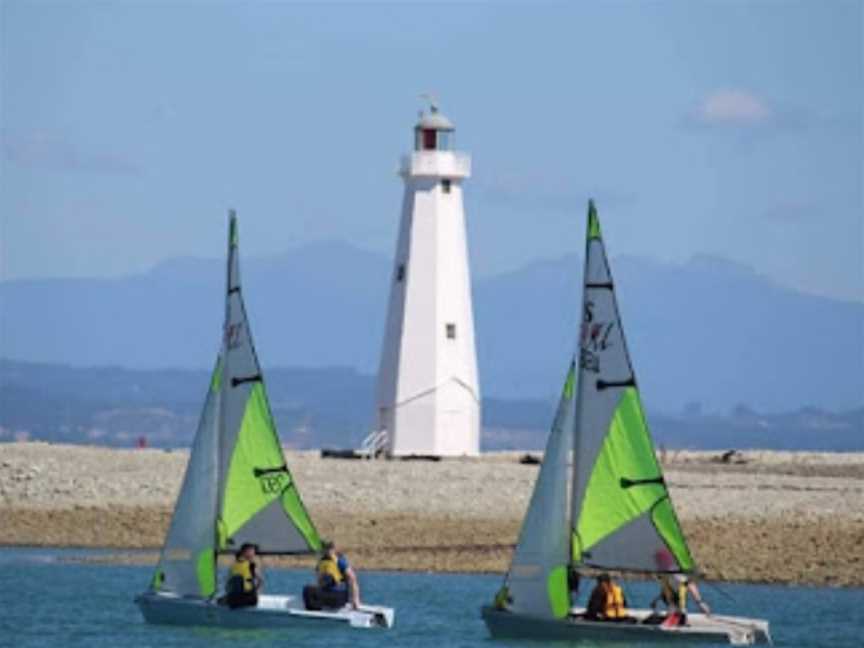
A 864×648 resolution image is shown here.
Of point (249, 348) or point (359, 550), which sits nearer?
point (249, 348)

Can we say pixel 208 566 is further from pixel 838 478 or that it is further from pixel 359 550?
pixel 838 478

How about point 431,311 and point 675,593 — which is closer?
point 675,593

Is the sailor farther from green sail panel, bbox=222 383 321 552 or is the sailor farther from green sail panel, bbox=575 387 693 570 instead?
green sail panel, bbox=575 387 693 570

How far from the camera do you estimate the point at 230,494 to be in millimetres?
40562

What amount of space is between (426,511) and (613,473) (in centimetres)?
1861

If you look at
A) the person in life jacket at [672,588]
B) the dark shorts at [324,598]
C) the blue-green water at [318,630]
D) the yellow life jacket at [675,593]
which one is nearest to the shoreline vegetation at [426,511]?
the blue-green water at [318,630]

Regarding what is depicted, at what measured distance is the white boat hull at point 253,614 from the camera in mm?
38969

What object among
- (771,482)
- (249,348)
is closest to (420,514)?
(771,482)

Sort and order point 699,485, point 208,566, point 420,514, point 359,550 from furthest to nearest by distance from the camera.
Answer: point 699,485 < point 420,514 < point 359,550 < point 208,566

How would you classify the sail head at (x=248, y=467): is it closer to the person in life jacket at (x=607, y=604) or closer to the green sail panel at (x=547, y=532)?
the green sail panel at (x=547, y=532)

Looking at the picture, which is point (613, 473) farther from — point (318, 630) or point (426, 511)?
point (426, 511)

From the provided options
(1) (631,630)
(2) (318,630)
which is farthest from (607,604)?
(2) (318,630)

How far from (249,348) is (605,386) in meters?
4.92

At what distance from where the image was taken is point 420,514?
5597cm
